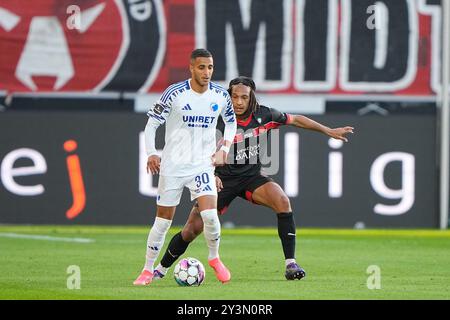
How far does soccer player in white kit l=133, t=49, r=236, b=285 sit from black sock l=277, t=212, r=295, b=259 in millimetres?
749

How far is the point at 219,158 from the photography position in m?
11.4

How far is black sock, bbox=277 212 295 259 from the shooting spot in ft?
38.7

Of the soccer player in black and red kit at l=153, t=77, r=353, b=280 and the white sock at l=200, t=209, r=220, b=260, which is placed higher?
the soccer player in black and red kit at l=153, t=77, r=353, b=280

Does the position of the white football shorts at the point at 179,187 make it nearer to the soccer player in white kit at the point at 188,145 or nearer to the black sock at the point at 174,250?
the soccer player in white kit at the point at 188,145

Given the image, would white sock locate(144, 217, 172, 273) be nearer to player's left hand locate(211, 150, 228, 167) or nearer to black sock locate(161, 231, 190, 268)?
black sock locate(161, 231, 190, 268)

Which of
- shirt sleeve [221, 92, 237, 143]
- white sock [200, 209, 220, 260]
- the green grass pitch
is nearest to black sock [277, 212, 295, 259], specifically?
the green grass pitch

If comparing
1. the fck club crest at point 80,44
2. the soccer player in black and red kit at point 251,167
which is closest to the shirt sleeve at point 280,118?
the soccer player in black and red kit at point 251,167

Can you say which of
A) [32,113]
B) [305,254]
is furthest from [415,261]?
[32,113]

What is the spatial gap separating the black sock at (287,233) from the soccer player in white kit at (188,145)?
749 mm

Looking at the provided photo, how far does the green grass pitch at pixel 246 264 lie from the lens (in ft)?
34.3

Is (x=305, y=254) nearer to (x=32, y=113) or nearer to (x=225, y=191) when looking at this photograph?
(x=225, y=191)

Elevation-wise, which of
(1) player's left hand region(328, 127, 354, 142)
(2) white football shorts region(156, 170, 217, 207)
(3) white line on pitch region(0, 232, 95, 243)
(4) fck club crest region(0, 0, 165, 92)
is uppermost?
(4) fck club crest region(0, 0, 165, 92)

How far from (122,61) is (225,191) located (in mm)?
7728

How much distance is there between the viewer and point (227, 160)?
1221 centimetres
